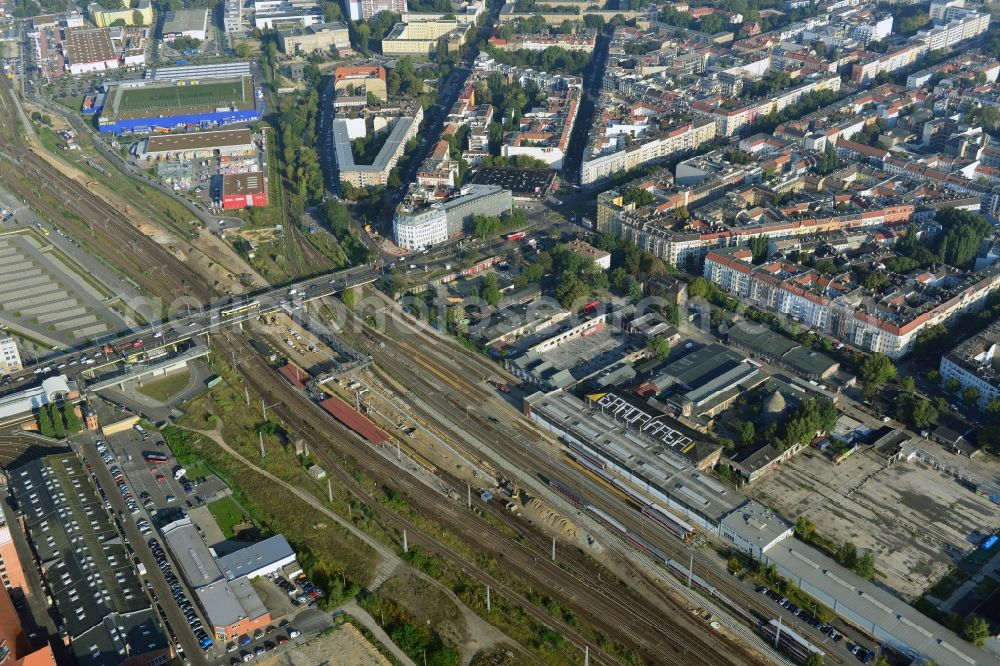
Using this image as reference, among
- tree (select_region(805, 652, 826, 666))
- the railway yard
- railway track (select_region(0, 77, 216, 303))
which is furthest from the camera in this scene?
railway track (select_region(0, 77, 216, 303))

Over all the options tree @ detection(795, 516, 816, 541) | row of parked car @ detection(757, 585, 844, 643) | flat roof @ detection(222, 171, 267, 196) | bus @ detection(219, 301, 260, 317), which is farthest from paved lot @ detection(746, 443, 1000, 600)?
flat roof @ detection(222, 171, 267, 196)

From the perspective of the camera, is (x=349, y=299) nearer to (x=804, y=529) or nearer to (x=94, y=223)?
(x=94, y=223)

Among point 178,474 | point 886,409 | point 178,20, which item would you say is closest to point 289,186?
point 178,474

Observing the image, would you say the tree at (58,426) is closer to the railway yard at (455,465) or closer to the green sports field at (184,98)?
the railway yard at (455,465)

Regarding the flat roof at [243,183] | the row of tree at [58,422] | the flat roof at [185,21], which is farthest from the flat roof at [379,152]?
the flat roof at [185,21]

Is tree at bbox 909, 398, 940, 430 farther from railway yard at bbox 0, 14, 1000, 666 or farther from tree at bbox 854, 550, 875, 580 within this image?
tree at bbox 854, 550, 875, 580
